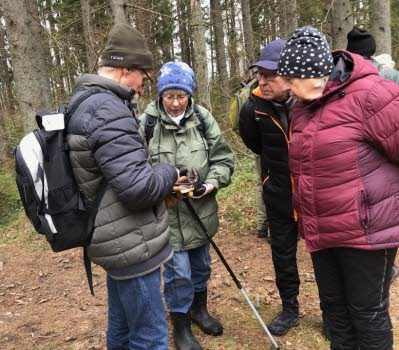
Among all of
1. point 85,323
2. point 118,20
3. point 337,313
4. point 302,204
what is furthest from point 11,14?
point 337,313

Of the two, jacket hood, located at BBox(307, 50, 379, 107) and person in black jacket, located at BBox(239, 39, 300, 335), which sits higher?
jacket hood, located at BBox(307, 50, 379, 107)

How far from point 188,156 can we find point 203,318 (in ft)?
4.76

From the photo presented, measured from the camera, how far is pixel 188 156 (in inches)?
120

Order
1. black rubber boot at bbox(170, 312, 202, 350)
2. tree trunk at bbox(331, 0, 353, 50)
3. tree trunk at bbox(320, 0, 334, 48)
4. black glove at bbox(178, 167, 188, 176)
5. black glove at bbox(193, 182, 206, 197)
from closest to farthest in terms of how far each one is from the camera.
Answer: black glove at bbox(178, 167, 188, 176), black glove at bbox(193, 182, 206, 197), black rubber boot at bbox(170, 312, 202, 350), tree trunk at bbox(320, 0, 334, 48), tree trunk at bbox(331, 0, 353, 50)

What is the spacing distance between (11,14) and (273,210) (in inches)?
213

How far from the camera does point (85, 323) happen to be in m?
3.90

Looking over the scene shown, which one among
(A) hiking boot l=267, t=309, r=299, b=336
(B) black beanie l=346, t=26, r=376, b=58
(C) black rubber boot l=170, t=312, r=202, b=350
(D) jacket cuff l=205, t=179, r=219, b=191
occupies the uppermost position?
(B) black beanie l=346, t=26, r=376, b=58

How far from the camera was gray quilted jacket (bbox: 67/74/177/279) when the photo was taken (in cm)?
197

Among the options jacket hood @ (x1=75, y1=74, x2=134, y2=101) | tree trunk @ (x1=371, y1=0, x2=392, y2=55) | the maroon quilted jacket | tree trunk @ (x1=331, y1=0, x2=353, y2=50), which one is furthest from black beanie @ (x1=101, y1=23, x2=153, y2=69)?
tree trunk @ (x1=331, y1=0, x2=353, y2=50)

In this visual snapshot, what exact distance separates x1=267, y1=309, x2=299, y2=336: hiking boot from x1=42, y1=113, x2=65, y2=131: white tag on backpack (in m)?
2.40

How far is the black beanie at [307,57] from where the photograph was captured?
2.16 m

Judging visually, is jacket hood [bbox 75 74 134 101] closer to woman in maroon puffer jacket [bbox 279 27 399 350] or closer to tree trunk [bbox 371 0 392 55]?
woman in maroon puffer jacket [bbox 279 27 399 350]

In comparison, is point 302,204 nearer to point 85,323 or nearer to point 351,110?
point 351,110

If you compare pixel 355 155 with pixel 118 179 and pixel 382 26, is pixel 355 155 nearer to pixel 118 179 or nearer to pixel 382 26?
pixel 118 179
